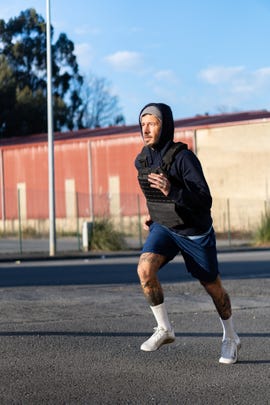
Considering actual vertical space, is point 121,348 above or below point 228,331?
Result: below

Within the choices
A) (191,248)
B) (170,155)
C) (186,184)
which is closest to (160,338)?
(191,248)

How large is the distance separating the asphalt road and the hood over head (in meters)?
1.67

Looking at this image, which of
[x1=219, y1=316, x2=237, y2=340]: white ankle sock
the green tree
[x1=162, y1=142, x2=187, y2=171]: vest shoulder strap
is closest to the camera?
[x1=162, y1=142, x2=187, y2=171]: vest shoulder strap

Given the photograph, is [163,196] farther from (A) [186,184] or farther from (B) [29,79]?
(B) [29,79]

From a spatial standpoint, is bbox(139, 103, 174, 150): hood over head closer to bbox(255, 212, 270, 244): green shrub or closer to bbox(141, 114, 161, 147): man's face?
bbox(141, 114, 161, 147): man's face

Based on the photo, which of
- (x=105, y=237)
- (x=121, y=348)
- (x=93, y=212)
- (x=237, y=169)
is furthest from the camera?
(x=93, y=212)

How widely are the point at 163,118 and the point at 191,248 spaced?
997mm

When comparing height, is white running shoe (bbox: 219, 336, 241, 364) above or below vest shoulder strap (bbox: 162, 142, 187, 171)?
below

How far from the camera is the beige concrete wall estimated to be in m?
37.1

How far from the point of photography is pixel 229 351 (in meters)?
6.94

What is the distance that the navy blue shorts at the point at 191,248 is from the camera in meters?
6.89

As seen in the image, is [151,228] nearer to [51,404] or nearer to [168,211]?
[168,211]

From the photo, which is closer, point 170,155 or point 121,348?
point 170,155

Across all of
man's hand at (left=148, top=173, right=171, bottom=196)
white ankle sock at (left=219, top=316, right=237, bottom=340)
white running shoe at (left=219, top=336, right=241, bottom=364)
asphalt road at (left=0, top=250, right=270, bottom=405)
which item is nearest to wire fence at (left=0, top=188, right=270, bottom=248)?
asphalt road at (left=0, top=250, right=270, bottom=405)
